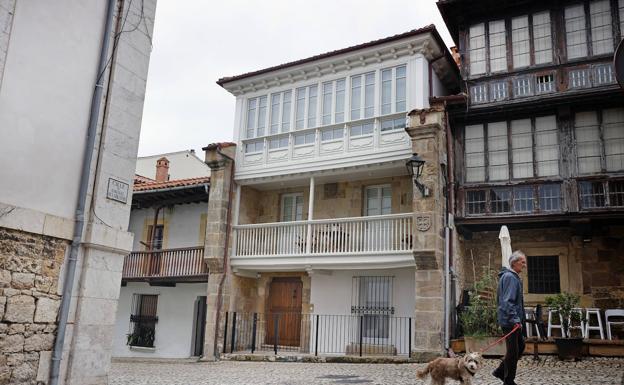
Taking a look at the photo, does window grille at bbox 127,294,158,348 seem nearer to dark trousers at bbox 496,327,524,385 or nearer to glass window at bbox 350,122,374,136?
glass window at bbox 350,122,374,136

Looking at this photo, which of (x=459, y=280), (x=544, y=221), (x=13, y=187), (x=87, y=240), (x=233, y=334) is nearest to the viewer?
(x=13, y=187)

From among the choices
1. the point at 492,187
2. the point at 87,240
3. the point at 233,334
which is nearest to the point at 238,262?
the point at 233,334

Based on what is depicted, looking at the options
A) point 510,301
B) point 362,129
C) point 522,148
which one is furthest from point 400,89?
point 510,301

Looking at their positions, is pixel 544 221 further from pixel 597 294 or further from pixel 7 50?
pixel 7 50

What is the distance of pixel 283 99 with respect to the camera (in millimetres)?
17156

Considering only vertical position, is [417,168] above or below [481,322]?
above

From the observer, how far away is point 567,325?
11.5 m

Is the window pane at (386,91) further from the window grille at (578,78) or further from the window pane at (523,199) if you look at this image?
the window grille at (578,78)

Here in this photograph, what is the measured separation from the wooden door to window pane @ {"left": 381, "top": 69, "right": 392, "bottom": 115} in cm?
585

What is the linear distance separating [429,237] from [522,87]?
470 centimetres

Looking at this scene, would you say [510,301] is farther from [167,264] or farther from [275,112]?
[167,264]

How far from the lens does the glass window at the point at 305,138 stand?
16344mm

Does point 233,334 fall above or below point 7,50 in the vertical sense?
below

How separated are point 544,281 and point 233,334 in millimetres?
8507
